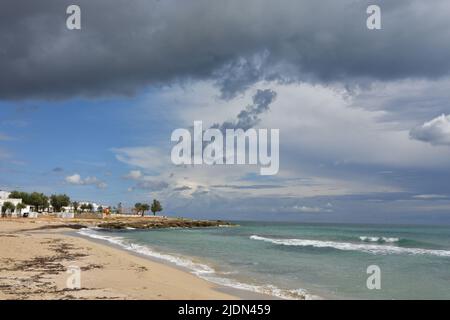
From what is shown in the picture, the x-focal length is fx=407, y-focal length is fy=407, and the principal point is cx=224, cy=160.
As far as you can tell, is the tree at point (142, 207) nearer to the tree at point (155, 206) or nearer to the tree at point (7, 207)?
the tree at point (155, 206)

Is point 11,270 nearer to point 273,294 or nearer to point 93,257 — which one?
point 93,257

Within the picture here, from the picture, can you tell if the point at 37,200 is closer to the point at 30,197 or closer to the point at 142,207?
the point at 30,197

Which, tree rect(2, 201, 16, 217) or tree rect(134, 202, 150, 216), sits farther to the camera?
tree rect(134, 202, 150, 216)

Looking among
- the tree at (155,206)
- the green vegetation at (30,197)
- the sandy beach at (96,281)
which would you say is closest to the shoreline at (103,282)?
the sandy beach at (96,281)

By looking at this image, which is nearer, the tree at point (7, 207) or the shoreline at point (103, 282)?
the shoreline at point (103, 282)

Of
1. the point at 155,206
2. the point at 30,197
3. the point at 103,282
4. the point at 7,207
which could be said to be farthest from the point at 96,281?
the point at 155,206

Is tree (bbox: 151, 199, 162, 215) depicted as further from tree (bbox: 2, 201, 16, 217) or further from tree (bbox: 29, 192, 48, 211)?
tree (bbox: 2, 201, 16, 217)

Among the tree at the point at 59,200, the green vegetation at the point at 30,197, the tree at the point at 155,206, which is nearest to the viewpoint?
the green vegetation at the point at 30,197

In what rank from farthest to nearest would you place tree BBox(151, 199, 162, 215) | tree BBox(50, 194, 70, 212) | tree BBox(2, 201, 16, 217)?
1. tree BBox(151, 199, 162, 215)
2. tree BBox(50, 194, 70, 212)
3. tree BBox(2, 201, 16, 217)

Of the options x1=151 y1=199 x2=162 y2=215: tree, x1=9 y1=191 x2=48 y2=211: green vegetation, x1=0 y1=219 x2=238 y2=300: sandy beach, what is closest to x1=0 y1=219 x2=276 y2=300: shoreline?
x1=0 y1=219 x2=238 y2=300: sandy beach

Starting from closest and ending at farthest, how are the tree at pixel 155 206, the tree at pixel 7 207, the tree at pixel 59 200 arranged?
the tree at pixel 7 207 < the tree at pixel 59 200 < the tree at pixel 155 206
